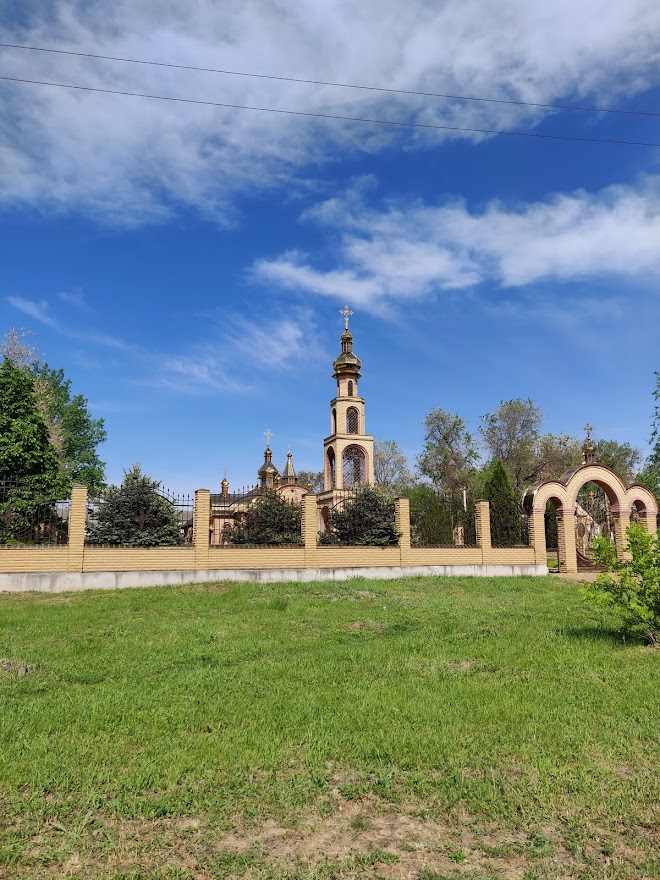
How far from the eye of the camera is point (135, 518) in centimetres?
1573

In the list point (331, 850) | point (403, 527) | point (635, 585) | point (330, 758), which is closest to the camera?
point (331, 850)

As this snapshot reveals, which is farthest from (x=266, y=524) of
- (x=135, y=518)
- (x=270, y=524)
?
(x=135, y=518)

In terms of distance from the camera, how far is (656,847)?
3.16 meters

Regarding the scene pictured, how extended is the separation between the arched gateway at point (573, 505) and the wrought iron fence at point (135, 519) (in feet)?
36.7

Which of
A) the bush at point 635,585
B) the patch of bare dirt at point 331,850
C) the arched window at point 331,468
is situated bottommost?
the patch of bare dirt at point 331,850

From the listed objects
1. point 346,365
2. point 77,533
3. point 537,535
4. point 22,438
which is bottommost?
point 537,535

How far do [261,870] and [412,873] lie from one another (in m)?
0.76

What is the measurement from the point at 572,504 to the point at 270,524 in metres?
10.6

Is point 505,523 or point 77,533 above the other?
point 505,523

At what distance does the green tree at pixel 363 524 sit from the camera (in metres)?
17.5

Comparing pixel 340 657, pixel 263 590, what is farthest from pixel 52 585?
pixel 340 657

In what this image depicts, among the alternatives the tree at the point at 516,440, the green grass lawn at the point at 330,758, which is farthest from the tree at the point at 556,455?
the green grass lawn at the point at 330,758

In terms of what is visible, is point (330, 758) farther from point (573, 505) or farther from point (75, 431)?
point (75, 431)

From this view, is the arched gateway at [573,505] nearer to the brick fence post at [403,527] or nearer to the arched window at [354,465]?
the brick fence post at [403,527]
